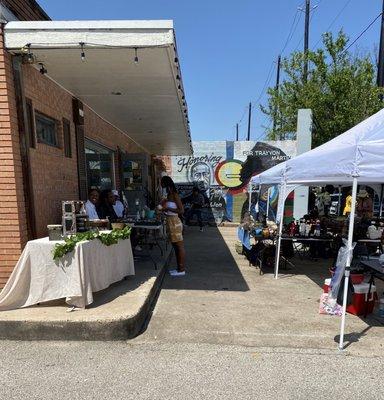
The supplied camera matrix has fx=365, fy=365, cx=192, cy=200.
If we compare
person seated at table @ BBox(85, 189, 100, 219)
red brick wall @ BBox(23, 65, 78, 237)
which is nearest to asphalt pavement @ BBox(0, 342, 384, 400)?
red brick wall @ BBox(23, 65, 78, 237)

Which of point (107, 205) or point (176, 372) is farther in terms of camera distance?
point (107, 205)

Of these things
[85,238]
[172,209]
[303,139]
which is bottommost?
[85,238]

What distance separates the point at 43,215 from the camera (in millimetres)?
5449

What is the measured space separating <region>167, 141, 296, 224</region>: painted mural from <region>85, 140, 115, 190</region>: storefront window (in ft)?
23.5

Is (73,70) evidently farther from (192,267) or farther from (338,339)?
(338,339)

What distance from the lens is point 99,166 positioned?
9.47 m

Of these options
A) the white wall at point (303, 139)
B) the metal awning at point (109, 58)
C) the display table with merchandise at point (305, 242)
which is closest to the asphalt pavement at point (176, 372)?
the metal awning at point (109, 58)

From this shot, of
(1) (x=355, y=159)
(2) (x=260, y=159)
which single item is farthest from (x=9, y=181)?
(2) (x=260, y=159)

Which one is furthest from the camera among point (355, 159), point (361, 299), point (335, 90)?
point (335, 90)

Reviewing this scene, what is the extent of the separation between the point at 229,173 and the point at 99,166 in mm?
8502

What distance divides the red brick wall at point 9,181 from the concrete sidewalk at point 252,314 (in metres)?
2.07

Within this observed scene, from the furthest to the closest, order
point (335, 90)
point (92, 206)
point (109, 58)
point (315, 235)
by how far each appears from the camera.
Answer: point (335, 90) → point (315, 235) → point (92, 206) → point (109, 58)

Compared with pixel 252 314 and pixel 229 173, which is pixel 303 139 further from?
pixel 252 314

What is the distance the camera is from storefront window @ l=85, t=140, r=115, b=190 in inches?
338
